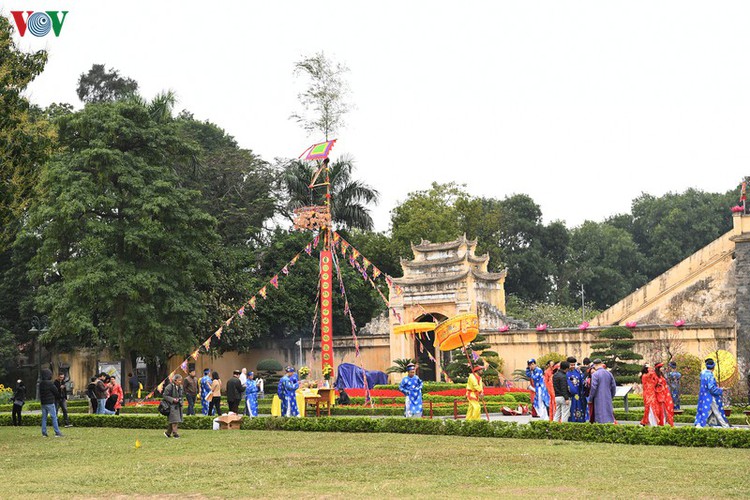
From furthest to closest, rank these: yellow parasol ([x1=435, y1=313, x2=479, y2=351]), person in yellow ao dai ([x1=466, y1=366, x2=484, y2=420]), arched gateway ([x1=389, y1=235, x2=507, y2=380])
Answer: arched gateway ([x1=389, y1=235, x2=507, y2=380])
yellow parasol ([x1=435, y1=313, x2=479, y2=351])
person in yellow ao dai ([x1=466, y1=366, x2=484, y2=420])

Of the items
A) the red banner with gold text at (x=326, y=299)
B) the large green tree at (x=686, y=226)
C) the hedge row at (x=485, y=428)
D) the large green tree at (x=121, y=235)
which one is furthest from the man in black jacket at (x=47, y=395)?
the large green tree at (x=686, y=226)

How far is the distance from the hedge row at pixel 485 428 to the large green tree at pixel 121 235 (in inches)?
385

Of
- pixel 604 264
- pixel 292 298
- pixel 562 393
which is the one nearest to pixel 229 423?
pixel 562 393

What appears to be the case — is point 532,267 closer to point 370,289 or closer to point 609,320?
point 370,289

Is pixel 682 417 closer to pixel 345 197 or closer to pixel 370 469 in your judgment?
pixel 370 469

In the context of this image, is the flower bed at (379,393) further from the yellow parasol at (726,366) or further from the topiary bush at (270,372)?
the topiary bush at (270,372)

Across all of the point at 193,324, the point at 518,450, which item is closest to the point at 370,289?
the point at 193,324

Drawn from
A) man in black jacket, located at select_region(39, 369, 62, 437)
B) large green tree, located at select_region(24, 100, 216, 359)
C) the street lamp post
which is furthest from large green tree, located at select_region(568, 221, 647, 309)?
man in black jacket, located at select_region(39, 369, 62, 437)

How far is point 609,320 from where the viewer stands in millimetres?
37375

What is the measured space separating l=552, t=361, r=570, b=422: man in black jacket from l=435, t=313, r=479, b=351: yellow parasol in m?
6.99

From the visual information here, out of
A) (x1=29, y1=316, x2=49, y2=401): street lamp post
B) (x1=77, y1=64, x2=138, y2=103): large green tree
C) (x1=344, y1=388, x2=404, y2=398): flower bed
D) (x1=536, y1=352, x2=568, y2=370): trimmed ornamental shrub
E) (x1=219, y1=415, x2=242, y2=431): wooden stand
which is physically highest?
(x1=77, y1=64, x2=138, y2=103): large green tree

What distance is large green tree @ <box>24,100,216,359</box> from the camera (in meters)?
35.2

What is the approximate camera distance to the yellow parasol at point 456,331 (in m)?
27.7

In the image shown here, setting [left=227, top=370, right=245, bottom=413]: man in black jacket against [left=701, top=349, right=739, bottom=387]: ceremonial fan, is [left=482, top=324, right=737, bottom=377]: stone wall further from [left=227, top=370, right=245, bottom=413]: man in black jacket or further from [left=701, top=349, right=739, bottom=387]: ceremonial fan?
[left=227, top=370, right=245, bottom=413]: man in black jacket
